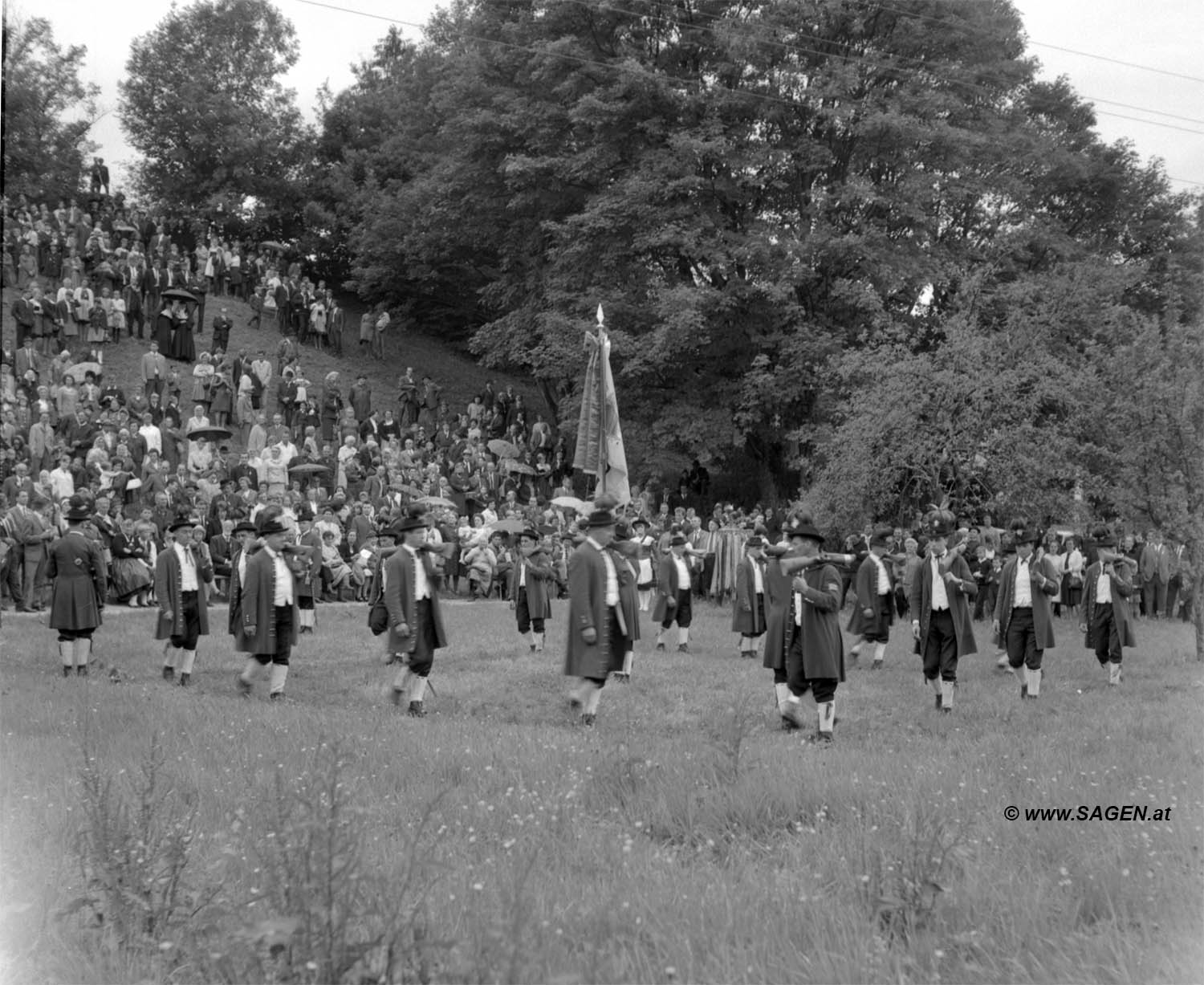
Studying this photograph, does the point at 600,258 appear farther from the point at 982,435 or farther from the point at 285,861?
the point at 285,861

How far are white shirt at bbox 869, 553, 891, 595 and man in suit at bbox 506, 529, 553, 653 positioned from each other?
15.5ft

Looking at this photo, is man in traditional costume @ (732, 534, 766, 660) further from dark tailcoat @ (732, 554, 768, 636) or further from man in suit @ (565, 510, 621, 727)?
man in suit @ (565, 510, 621, 727)

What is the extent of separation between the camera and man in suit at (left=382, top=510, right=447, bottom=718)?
465 inches

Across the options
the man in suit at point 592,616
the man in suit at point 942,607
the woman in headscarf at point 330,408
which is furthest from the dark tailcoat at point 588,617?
the woman in headscarf at point 330,408

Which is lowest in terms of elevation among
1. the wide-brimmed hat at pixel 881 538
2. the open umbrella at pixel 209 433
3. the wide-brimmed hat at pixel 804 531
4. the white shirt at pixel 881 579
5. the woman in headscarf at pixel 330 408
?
the white shirt at pixel 881 579

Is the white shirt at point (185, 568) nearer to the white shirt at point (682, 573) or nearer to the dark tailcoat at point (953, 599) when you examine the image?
the white shirt at point (682, 573)

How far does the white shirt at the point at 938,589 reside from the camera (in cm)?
1306

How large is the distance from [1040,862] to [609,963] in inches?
102

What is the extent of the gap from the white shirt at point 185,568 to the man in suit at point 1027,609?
957 cm

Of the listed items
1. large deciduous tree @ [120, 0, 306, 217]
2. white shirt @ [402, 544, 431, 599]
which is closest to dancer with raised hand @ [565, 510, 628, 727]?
white shirt @ [402, 544, 431, 599]

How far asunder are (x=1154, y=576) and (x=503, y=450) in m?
16.7

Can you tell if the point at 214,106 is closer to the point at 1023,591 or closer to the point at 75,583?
the point at 75,583

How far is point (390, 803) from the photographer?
24.2 ft

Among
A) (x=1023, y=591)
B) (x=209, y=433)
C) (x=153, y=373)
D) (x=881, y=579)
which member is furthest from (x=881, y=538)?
(x=153, y=373)
